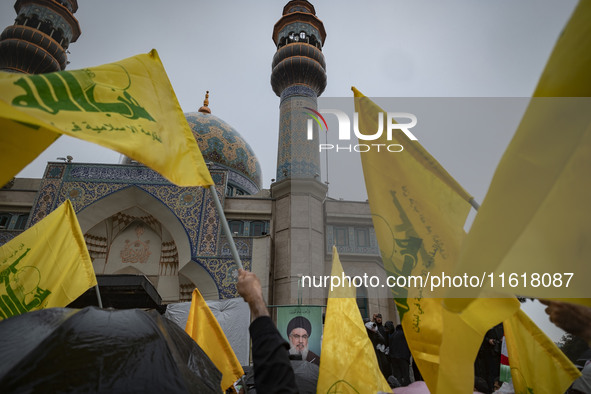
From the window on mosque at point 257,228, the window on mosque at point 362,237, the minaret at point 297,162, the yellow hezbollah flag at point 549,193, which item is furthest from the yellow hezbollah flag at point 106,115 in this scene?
the window on mosque at point 362,237

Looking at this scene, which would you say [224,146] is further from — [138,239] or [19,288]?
[19,288]

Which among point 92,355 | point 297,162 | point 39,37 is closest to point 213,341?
point 92,355

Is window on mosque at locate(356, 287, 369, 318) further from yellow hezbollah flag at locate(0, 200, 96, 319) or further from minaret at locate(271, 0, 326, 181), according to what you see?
yellow hezbollah flag at locate(0, 200, 96, 319)

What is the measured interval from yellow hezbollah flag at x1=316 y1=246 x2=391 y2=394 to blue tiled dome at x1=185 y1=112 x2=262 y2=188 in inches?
656

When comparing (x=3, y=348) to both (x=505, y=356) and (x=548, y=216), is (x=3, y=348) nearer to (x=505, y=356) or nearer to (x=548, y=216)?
(x=548, y=216)

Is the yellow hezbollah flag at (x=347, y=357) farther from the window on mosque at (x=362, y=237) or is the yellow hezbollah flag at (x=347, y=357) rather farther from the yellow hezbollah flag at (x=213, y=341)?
the window on mosque at (x=362, y=237)

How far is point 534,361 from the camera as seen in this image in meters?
2.66

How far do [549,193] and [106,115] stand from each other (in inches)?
81.0

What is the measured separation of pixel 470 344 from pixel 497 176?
110 centimetres

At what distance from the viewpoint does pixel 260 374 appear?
1267 millimetres

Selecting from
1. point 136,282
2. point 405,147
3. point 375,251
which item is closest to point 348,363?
point 405,147

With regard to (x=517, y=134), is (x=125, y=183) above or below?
above

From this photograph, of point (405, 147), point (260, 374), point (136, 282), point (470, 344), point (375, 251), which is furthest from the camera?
point (375, 251)

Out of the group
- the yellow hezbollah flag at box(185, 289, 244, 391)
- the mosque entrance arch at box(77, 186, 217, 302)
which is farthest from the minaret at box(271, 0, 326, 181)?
the yellow hezbollah flag at box(185, 289, 244, 391)
